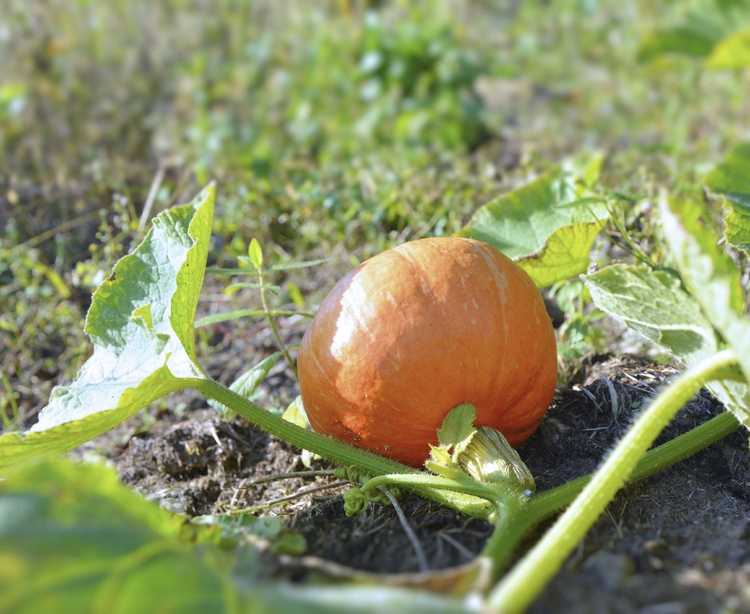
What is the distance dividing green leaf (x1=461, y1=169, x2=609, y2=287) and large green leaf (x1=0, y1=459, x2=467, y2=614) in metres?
1.14

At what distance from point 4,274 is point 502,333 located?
6.80ft

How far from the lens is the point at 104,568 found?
1.08 meters

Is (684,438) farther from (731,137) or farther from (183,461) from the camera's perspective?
(731,137)

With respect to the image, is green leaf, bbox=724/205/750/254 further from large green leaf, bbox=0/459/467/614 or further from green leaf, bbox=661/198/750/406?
large green leaf, bbox=0/459/467/614

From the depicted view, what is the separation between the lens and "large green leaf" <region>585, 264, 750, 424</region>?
1.60 metres

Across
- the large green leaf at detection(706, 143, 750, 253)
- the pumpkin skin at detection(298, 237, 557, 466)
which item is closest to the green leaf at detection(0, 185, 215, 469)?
the pumpkin skin at detection(298, 237, 557, 466)

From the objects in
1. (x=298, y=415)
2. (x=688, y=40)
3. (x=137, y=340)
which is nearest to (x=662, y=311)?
(x=298, y=415)

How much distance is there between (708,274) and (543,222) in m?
0.94

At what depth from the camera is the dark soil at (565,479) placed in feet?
4.35

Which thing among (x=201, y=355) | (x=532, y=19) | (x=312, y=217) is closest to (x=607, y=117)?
(x=532, y=19)

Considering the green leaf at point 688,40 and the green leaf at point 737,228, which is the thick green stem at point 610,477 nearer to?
the green leaf at point 737,228

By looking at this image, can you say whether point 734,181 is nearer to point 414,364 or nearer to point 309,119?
point 414,364

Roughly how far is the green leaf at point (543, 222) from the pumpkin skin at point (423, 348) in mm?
258

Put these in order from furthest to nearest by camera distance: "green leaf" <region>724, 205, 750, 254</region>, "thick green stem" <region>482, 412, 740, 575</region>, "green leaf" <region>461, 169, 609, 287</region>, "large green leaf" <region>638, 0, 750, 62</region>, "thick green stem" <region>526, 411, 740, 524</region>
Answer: "large green leaf" <region>638, 0, 750, 62</region>, "green leaf" <region>461, 169, 609, 287</region>, "green leaf" <region>724, 205, 750, 254</region>, "thick green stem" <region>526, 411, 740, 524</region>, "thick green stem" <region>482, 412, 740, 575</region>
